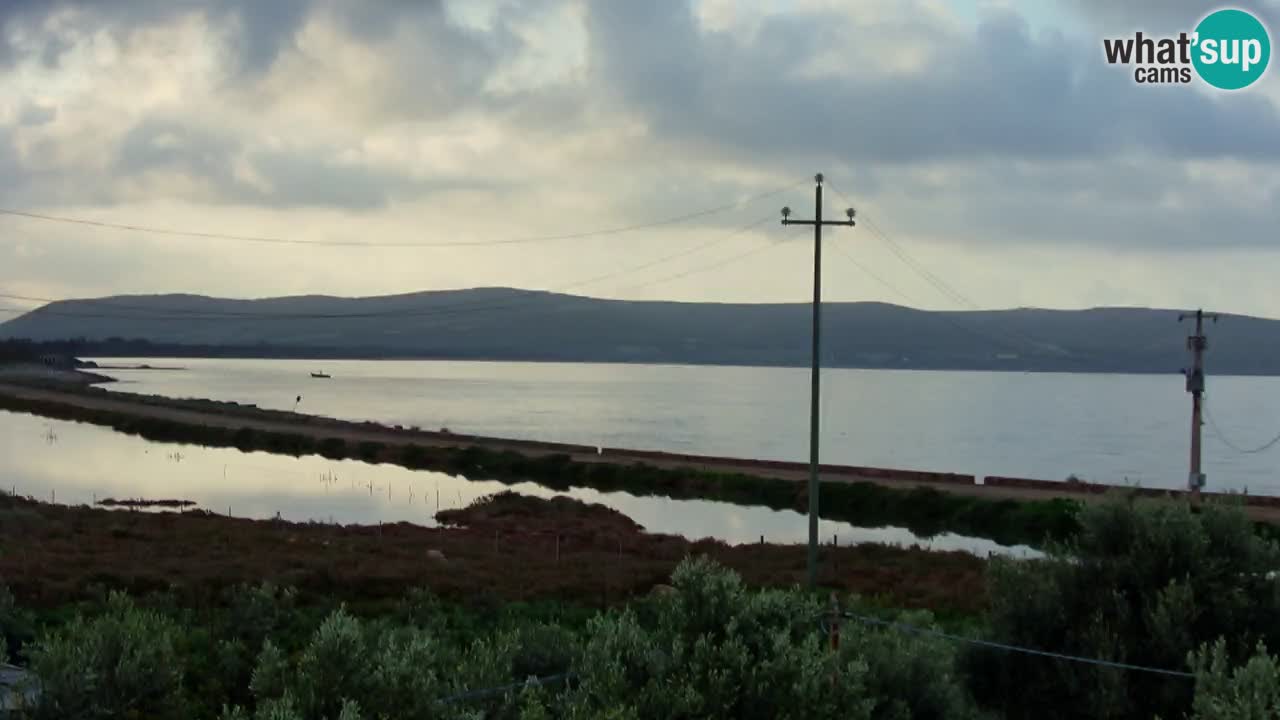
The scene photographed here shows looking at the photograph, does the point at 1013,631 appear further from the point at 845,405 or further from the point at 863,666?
the point at 845,405

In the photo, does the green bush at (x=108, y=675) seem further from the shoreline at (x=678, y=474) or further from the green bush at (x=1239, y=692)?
the shoreline at (x=678, y=474)

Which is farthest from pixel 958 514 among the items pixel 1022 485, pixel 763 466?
pixel 763 466

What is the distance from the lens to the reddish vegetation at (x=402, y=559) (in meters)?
27.6

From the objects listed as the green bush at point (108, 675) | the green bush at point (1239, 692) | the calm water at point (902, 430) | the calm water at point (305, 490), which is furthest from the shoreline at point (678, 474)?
the green bush at point (108, 675)

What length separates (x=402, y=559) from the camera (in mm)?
34125

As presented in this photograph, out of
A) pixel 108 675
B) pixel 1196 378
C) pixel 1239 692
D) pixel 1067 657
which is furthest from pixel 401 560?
pixel 1196 378

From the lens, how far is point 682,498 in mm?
63031

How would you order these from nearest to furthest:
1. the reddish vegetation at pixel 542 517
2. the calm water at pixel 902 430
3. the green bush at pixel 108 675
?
the green bush at pixel 108 675 → the reddish vegetation at pixel 542 517 → the calm water at pixel 902 430

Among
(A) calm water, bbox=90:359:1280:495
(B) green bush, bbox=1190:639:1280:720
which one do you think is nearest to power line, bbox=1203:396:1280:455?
(A) calm water, bbox=90:359:1280:495

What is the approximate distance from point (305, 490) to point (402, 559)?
30548mm

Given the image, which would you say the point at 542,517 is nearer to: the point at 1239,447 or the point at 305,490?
the point at 305,490

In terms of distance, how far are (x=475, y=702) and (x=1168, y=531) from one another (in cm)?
866

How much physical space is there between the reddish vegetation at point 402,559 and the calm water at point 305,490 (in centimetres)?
658

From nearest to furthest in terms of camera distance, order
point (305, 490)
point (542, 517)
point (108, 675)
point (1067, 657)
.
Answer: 1. point (108, 675)
2. point (1067, 657)
3. point (542, 517)
4. point (305, 490)
